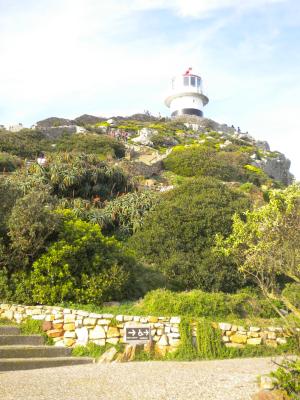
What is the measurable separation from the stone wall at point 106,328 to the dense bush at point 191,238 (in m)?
3.10

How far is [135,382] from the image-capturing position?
7.37 metres

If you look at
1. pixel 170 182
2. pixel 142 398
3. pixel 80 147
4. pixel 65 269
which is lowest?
pixel 142 398

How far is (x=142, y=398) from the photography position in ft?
21.1

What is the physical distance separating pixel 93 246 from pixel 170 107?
6373 centimetres

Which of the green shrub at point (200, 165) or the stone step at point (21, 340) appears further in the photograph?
the green shrub at point (200, 165)

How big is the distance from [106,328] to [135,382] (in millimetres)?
3415

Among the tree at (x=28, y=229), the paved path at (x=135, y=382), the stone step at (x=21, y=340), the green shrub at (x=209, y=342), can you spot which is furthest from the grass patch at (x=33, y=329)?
the green shrub at (x=209, y=342)

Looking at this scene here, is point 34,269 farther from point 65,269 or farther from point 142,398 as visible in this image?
point 142,398

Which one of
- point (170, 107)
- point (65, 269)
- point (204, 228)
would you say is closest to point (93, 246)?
point (65, 269)

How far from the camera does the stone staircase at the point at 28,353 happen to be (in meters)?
8.79

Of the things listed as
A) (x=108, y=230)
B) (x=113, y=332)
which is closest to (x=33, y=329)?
(x=113, y=332)

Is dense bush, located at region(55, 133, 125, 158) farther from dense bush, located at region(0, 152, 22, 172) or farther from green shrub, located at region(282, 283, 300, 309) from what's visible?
green shrub, located at region(282, 283, 300, 309)

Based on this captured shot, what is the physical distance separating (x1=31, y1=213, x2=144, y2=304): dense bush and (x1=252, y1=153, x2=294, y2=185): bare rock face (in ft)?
104

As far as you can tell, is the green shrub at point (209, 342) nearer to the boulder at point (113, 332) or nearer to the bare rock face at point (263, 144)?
the boulder at point (113, 332)
